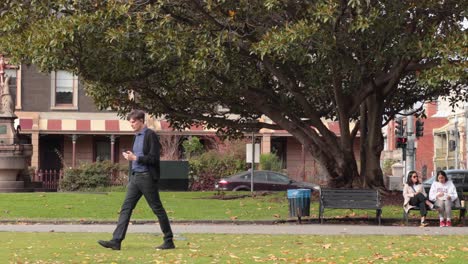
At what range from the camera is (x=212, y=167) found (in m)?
38.4

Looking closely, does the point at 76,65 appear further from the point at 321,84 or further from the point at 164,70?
the point at 321,84

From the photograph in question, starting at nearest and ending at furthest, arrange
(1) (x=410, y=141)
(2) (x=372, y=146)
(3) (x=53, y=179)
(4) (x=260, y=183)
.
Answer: (2) (x=372, y=146)
(4) (x=260, y=183)
(1) (x=410, y=141)
(3) (x=53, y=179)

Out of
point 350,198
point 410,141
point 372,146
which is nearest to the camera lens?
point 350,198

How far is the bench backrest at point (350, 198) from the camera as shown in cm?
1851

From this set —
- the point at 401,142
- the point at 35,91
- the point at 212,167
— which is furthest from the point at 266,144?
the point at 401,142

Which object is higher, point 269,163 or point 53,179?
point 269,163

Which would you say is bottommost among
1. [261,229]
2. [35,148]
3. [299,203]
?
[261,229]

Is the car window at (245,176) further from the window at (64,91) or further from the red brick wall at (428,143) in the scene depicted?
the red brick wall at (428,143)

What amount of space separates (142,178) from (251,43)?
24.6 ft

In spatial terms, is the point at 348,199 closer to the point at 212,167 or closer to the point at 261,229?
the point at 261,229

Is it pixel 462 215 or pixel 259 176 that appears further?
pixel 259 176

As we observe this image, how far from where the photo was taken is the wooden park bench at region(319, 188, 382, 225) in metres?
18.5

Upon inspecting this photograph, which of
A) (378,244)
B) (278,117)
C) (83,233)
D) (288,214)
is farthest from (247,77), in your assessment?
(378,244)

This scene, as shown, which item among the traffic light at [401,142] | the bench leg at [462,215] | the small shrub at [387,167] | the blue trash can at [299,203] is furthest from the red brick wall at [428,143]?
the blue trash can at [299,203]
